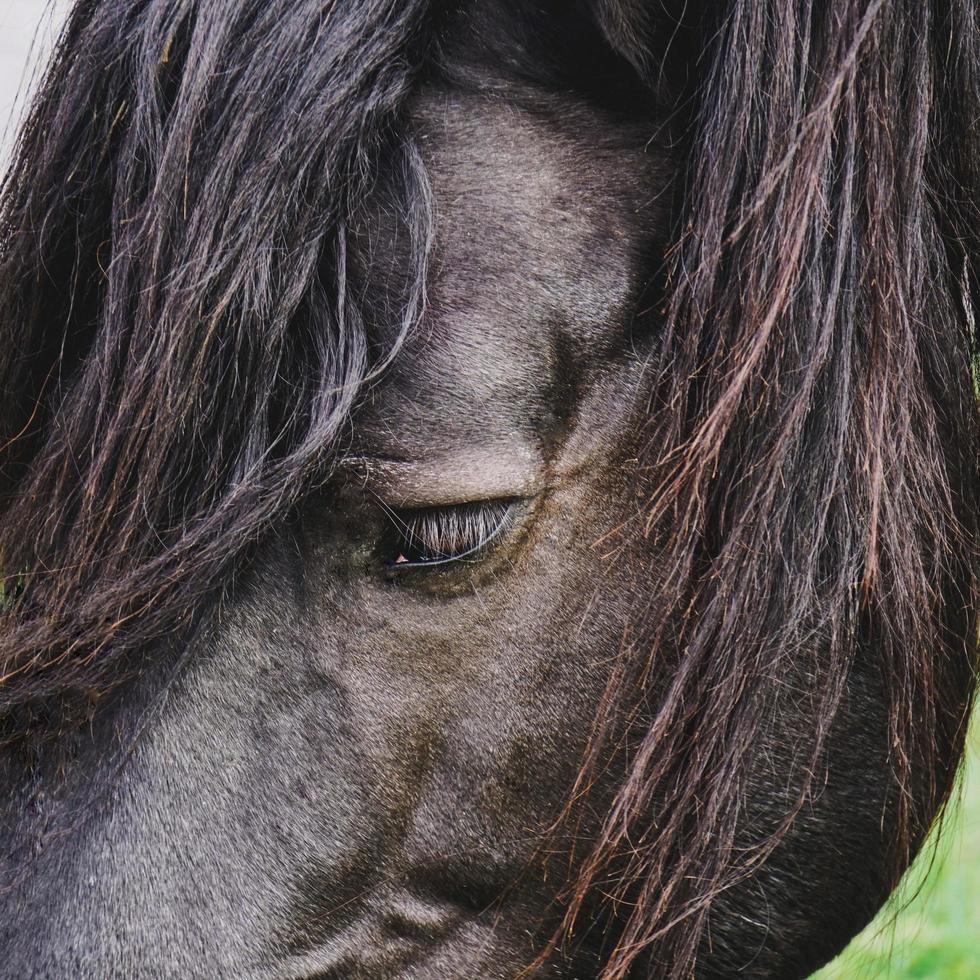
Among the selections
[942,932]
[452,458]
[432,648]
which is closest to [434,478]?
[452,458]

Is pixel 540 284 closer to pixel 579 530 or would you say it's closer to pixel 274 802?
pixel 579 530

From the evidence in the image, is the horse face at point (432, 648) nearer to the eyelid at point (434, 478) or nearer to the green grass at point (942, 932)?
the eyelid at point (434, 478)

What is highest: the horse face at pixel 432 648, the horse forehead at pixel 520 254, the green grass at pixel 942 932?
the horse forehead at pixel 520 254

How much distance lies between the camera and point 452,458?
3.59 ft

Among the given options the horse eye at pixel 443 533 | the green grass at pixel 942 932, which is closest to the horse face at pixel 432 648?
the horse eye at pixel 443 533

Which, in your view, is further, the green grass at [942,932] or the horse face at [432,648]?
the green grass at [942,932]

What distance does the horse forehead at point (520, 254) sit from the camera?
1112 millimetres

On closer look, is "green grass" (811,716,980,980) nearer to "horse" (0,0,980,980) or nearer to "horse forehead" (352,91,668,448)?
"horse" (0,0,980,980)

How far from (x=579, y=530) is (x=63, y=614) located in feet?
1.71

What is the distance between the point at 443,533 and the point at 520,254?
303 millimetres

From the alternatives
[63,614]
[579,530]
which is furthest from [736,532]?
[63,614]

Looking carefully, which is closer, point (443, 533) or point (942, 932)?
point (443, 533)

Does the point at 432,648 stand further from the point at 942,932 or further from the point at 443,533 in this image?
the point at 942,932

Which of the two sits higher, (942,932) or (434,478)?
(434,478)
